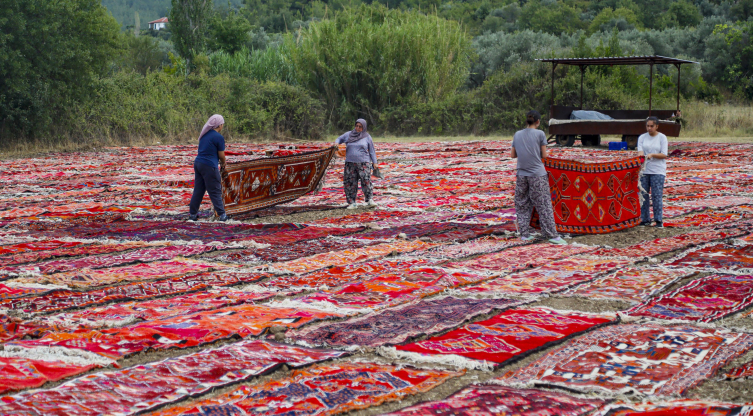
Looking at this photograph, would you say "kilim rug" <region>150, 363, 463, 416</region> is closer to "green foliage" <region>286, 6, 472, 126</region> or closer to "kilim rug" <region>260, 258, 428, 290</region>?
"kilim rug" <region>260, 258, 428, 290</region>

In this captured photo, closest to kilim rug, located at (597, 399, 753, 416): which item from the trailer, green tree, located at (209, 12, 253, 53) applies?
the trailer

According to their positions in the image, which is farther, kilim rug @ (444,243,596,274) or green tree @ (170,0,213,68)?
green tree @ (170,0,213,68)

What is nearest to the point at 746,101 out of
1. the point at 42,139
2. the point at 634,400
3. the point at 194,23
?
the point at 194,23

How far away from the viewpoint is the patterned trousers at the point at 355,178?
389 inches

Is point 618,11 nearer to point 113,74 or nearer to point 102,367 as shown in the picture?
point 113,74

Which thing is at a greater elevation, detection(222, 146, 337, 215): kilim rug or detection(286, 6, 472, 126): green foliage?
detection(286, 6, 472, 126): green foliage

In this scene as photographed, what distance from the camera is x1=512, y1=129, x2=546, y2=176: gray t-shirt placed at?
24.3 feet

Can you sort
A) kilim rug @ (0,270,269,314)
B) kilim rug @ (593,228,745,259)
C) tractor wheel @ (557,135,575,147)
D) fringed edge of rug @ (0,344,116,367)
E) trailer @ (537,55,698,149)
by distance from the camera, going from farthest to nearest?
tractor wheel @ (557,135,575,147) < trailer @ (537,55,698,149) < kilim rug @ (593,228,745,259) < kilim rug @ (0,270,269,314) < fringed edge of rug @ (0,344,116,367)

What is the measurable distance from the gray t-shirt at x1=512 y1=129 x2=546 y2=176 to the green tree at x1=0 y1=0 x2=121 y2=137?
55.0 feet

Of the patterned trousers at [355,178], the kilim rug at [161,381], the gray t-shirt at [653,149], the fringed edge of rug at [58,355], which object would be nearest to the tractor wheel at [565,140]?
the patterned trousers at [355,178]

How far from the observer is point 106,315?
15.7 ft

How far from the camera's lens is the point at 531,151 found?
7402 millimetres

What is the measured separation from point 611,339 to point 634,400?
2.85 ft

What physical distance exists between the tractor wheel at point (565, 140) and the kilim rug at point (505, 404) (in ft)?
59.6
